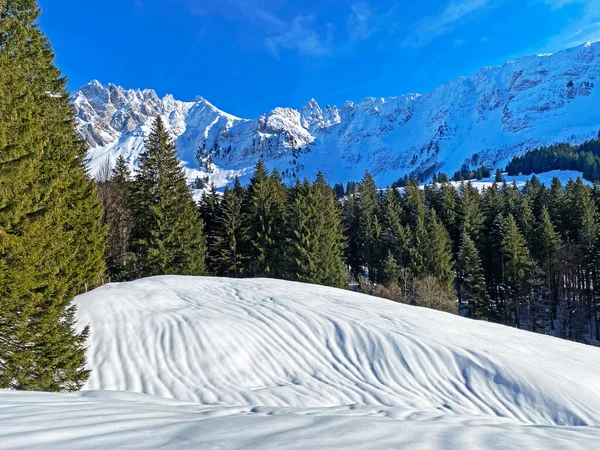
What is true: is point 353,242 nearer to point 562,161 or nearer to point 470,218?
point 470,218

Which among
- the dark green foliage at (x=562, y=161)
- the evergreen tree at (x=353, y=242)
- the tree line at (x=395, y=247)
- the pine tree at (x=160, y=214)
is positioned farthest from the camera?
the dark green foliage at (x=562, y=161)

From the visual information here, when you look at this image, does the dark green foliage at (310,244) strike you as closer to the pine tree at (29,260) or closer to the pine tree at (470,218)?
the pine tree at (470,218)

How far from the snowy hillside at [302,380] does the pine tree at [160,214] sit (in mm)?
9431

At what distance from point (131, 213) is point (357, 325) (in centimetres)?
2007

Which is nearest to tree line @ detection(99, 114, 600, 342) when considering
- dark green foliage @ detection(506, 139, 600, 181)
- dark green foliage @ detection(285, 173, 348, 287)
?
dark green foliage @ detection(285, 173, 348, 287)

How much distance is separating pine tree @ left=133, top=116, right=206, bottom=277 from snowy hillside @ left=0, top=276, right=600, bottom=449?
943 cm

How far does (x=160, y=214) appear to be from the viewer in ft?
→ 74.6

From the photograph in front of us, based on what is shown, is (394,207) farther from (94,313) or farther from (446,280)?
(94,313)

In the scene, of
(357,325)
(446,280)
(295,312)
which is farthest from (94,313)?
(446,280)

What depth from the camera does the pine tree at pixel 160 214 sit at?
75.4 feet

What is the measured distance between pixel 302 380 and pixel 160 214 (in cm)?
1751

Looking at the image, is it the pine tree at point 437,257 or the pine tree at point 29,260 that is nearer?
the pine tree at point 29,260

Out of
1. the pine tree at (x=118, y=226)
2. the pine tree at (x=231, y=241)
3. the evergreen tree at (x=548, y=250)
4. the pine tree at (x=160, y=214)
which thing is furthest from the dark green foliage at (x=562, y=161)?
the pine tree at (x=118, y=226)

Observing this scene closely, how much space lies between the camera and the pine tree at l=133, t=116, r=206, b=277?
23.0 meters
